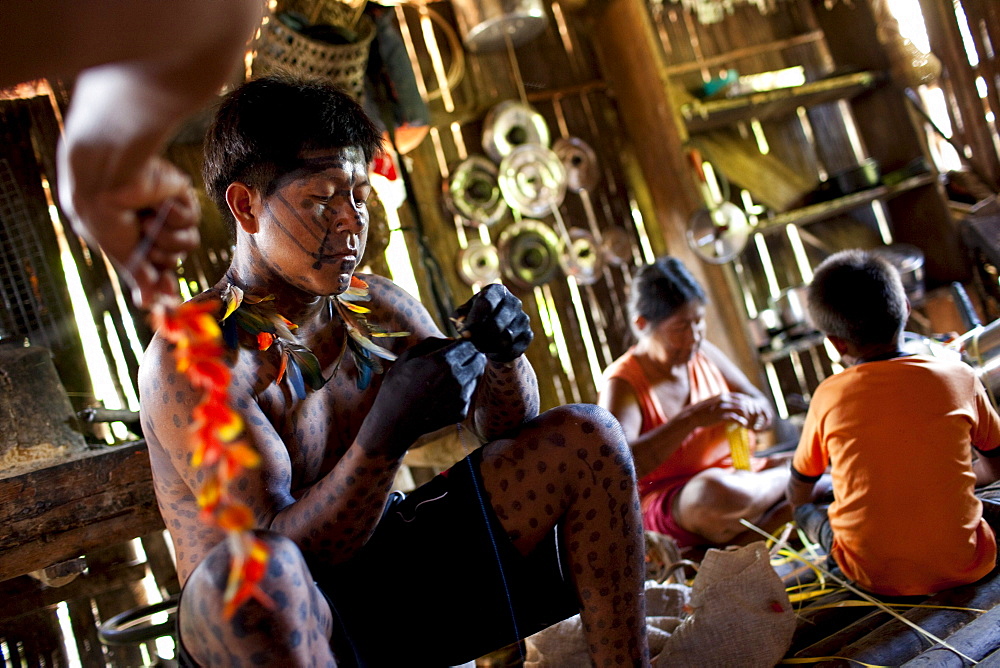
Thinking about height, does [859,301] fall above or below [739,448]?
above

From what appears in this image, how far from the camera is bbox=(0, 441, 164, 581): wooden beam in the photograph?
1735 millimetres

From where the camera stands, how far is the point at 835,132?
4.75 m

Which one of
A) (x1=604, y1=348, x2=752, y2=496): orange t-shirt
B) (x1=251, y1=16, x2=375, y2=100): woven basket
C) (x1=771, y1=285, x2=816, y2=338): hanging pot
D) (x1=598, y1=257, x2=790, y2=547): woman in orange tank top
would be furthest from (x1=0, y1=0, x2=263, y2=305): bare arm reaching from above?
(x1=771, y1=285, x2=816, y2=338): hanging pot

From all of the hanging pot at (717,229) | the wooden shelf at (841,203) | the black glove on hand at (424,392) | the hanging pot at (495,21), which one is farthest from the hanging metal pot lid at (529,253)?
the black glove on hand at (424,392)

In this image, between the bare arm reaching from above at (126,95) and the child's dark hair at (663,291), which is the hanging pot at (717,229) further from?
the bare arm reaching from above at (126,95)

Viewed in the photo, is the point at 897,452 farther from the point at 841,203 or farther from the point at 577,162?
the point at 577,162

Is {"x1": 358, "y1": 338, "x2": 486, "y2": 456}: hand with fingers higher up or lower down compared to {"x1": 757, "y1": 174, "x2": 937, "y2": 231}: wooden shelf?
lower down

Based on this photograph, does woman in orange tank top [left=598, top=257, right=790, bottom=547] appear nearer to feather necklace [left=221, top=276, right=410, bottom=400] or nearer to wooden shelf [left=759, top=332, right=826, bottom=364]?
wooden shelf [left=759, top=332, right=826, bottom=364]

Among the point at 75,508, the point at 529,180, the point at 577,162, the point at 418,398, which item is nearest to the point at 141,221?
the point at 418,398

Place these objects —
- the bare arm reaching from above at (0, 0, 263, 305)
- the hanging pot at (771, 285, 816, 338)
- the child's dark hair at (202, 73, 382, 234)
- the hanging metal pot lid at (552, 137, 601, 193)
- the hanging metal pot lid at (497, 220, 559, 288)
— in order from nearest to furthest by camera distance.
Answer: the bare arm reaching from above at (0, 0, 263, 305) < the child's dark hair at (202, 73, 382, 234) < the hanging pot at (771, 285, 816, 338) < the hanging metal pot lid at (497, 220, 559, 288) < the hanging metal pot lid at (552, 137, 601, 193)

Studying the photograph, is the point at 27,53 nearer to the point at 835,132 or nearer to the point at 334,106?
the point at 334,106

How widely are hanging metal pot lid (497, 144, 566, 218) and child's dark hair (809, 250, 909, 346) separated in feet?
6.44

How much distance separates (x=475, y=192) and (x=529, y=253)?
42 centimetres

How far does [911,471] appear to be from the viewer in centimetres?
180
